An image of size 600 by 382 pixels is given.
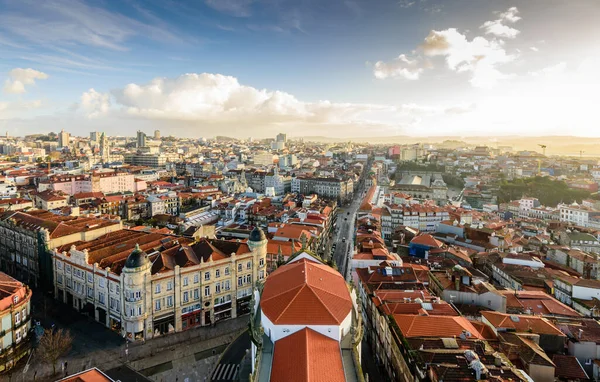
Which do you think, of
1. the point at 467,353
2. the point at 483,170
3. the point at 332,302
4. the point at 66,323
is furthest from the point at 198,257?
the point at 483,170

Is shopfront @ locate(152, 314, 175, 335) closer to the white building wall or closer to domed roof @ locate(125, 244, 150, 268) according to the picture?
domed roof @ locate(125, 244, 150, 268)

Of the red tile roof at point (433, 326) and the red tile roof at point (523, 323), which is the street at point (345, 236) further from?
the red tile roof at point (433, 326)

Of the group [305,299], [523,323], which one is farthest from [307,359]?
[523,323]

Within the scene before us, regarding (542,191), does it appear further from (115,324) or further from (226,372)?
(115,324)

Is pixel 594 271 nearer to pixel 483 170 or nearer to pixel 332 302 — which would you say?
pixel 332 302

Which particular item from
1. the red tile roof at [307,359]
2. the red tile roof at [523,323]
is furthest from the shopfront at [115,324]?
the red tile roof at [523,323]

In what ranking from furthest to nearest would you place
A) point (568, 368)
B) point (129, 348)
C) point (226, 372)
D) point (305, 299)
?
point (129, 348) < point (226, 372) < point (568, 368) < point (305, 299)
